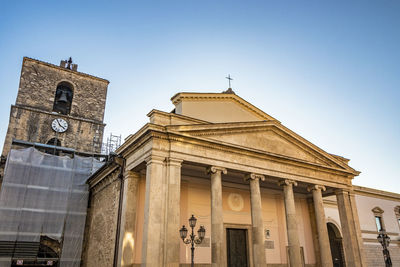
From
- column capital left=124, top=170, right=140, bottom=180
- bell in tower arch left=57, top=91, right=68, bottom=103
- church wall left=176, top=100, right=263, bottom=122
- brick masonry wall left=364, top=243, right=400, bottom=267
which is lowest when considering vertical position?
brick masonry wall left=364, top=243, right=400, bottom=267

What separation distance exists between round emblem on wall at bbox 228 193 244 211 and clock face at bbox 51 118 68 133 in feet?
43.1

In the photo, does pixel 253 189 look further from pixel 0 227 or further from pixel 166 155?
pixel 0 227

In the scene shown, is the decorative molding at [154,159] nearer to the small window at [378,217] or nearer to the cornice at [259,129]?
the cornice at [259,129]

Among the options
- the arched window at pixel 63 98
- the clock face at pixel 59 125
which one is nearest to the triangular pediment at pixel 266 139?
the clock face at pixel 59 125

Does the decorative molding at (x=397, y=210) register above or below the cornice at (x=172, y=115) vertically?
below

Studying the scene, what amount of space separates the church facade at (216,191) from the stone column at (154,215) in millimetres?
34

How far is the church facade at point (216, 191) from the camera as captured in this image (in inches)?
472

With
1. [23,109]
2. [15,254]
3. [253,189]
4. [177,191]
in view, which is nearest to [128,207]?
[177,191]

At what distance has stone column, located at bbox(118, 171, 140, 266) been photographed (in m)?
Answer: 12.1

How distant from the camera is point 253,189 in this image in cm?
1426

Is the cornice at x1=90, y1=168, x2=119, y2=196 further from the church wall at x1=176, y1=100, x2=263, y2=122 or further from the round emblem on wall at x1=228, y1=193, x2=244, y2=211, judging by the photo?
the round emblem on wall at x1=228, y1=193, x2=244, y2=211

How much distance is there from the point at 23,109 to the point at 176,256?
16743 millimetres

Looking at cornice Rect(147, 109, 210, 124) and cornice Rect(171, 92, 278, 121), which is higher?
cornice Rect(171, 92, 278, 121)

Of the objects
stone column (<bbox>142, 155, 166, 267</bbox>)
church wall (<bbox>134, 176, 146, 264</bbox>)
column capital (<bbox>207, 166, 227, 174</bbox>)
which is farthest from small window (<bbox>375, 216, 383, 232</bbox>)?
stone column (<bbox>142, 155, 166, 267</bbox>)
